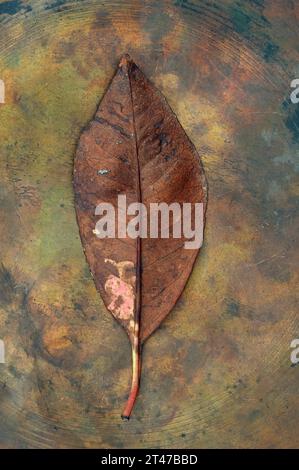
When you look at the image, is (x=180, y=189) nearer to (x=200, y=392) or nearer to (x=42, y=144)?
(x=42, y=144)

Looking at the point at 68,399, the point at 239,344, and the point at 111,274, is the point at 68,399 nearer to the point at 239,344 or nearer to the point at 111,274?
the point at 111,274

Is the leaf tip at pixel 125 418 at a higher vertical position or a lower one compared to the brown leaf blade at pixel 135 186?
lower

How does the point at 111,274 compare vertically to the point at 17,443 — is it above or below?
above

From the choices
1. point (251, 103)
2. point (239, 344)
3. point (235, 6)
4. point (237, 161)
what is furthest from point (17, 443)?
point (235, 6)

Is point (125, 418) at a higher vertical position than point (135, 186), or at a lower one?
lower

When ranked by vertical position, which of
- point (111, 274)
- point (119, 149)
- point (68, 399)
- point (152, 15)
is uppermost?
point (152, 15)

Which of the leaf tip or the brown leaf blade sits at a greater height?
the brown leaf blade
